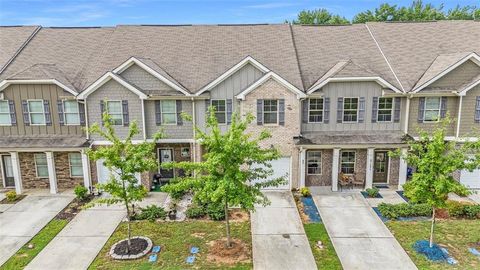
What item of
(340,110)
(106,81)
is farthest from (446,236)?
(106,81)

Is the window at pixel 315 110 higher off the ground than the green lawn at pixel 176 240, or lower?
higher

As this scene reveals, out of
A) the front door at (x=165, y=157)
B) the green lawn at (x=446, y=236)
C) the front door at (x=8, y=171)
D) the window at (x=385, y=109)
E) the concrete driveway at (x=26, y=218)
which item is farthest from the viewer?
the front door at (x=165, y=157)

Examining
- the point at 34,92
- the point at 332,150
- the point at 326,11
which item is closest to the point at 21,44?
→ the point at 34,92

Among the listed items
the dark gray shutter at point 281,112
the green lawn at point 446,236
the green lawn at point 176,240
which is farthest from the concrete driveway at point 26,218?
the green lawn at point 446,236

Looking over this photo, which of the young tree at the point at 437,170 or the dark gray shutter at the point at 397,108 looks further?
the dark gray shutter at the point at 397,108

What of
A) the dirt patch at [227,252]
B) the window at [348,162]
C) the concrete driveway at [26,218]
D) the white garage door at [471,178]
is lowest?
the dirt patch at [227,252]

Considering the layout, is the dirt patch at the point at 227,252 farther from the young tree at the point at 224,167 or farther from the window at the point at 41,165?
the window at the point at 41,165

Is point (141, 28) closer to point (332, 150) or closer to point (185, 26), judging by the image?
point (185, 26)
